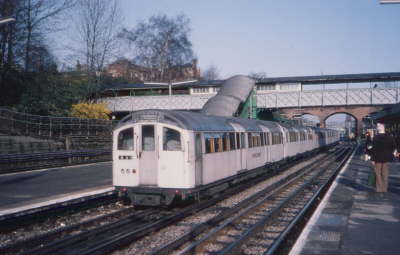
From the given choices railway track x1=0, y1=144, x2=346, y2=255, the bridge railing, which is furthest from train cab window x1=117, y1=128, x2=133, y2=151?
the bridge railing

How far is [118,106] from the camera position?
44375 millimetres

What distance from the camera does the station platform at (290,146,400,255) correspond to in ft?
22.4

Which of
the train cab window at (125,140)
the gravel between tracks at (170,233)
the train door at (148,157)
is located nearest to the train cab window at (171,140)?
the train door at (148,157)

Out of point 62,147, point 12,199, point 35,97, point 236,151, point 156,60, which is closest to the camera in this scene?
point 12,199

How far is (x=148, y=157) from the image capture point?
10.9 m

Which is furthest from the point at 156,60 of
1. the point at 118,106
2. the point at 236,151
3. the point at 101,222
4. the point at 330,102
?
the point at 101,222

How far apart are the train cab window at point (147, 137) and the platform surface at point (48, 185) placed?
10.5 feet

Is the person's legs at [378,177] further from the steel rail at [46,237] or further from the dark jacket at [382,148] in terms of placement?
the steel rail at [46,237]

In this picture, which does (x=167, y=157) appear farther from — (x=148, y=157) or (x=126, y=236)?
(x=126, y=236)

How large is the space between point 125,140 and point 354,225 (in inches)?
247

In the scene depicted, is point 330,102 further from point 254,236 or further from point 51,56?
point 254,236

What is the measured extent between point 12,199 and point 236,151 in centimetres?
737

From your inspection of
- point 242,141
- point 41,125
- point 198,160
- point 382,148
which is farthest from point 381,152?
point 41,125

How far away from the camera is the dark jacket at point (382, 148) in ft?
38.5
